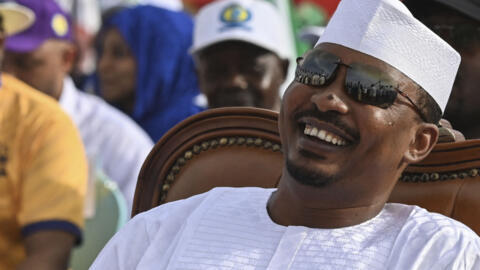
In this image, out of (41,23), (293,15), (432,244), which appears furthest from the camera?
(293,15)

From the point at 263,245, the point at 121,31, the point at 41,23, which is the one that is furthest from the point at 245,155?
the point at 121,31

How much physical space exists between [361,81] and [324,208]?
0.28 metres

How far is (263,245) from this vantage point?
2270 millimetres

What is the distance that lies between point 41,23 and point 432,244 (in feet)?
9.87

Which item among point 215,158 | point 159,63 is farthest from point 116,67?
point 215,158

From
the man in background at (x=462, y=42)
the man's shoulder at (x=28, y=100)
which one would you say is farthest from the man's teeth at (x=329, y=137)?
the man's shoulder at (x=28, y=100)

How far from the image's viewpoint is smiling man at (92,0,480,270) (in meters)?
2.21

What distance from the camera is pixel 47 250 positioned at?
3260 mm

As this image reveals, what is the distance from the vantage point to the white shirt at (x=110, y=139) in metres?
4.54

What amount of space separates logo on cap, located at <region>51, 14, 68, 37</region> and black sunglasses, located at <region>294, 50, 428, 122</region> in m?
2.72

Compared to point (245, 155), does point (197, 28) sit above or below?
below

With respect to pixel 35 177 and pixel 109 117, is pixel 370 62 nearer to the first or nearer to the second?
pixel 35 177

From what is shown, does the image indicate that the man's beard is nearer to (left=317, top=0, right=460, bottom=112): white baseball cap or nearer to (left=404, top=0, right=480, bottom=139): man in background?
(left=317, top=0, right=460, bottom=112): white baseball cap

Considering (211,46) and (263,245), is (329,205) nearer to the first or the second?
(263,245)
